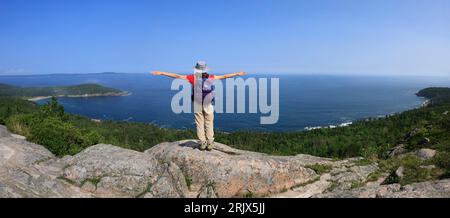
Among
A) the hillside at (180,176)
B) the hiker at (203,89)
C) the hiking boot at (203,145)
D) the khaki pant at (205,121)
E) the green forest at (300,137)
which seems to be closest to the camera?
the hillside at (180,176)

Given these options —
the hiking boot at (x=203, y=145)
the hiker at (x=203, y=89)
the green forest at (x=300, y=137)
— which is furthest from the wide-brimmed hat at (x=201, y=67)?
the green forest at (x=300, y=137)

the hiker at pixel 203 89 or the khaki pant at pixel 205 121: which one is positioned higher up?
the hiker at pixel 203 89

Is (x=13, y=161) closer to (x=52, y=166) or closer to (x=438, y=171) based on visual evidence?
(x=52, y=166)

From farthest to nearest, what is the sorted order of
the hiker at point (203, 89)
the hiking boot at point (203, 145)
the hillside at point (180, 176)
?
the hiking boot at point (203, 145) < the hiker at point (203, 89) < the hillside at point (180, 176)

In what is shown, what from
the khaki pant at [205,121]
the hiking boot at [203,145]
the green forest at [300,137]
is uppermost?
the khaki pant at [205,121]

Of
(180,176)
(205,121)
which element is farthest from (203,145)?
(180,176)

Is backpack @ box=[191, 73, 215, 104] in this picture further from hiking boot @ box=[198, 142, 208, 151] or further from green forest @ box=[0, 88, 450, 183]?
green forest @ box=[0, 88, 450, 183]

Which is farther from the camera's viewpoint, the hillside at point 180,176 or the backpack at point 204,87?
the backpack at point 204,87

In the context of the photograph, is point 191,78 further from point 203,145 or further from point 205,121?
point 203,145

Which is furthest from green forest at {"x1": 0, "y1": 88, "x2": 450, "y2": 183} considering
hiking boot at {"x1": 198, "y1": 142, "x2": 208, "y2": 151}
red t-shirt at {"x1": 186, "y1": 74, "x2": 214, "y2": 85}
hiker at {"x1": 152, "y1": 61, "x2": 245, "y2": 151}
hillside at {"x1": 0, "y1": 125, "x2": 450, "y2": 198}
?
red t-shirt at {"x1": 186, "y1": 74, "x2": 214, "y2": 85}

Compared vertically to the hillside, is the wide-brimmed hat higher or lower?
higher

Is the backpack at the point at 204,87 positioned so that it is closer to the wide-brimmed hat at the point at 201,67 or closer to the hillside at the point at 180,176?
the wide-brimmed hat at the point at 201,67

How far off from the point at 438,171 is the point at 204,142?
7477 mm
